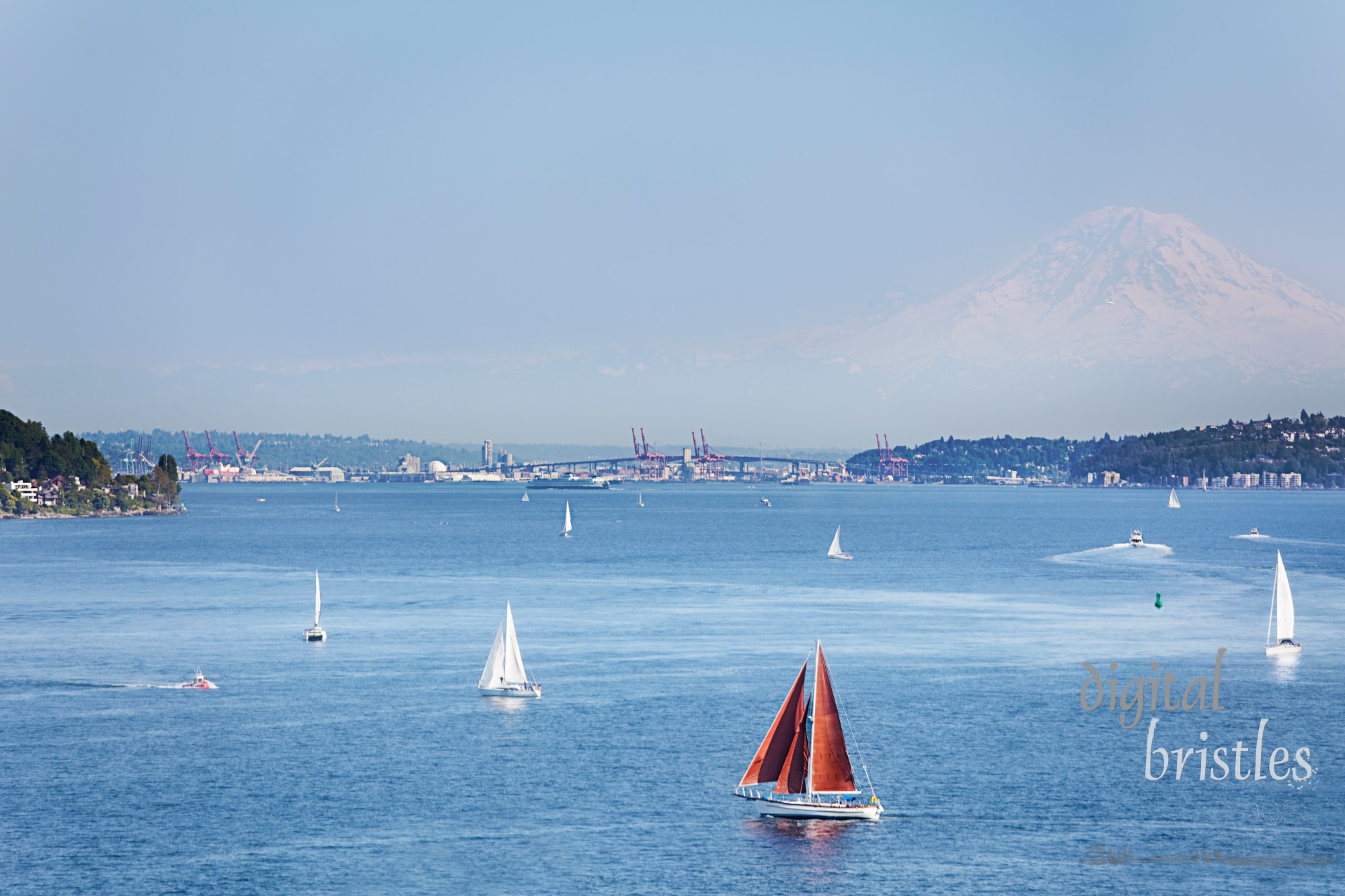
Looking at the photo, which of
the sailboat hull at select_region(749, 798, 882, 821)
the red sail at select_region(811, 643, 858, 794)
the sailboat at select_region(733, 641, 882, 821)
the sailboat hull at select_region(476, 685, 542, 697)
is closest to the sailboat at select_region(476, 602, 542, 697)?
the sailboat hull at select_region(476, 685, 542, 697)

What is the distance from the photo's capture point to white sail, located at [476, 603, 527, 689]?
2662 inches

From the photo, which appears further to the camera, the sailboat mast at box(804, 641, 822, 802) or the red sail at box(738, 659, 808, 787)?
the red sail at box(738, 659, 808, 787)

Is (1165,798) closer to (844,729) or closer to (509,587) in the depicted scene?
(844,729)

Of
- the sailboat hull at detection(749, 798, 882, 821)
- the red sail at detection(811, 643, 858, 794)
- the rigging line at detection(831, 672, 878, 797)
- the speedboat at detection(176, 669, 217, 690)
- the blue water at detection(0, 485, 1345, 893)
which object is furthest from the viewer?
the speedboat at detection(176, 669, 217, 690)

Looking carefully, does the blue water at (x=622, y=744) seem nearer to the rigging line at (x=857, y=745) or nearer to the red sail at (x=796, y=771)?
the rigging line at (x=857, y=745)

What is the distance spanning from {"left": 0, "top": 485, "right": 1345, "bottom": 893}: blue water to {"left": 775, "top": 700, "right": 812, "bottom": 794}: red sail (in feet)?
6.39

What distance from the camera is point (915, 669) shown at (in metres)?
75.4

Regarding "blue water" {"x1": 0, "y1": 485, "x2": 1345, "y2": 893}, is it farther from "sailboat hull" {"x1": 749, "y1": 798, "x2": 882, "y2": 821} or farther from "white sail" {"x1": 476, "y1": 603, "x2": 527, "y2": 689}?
"white sail" {"x1": 476, "y1": 603, "x2": 527, "y2": 689}

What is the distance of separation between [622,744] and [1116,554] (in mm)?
119177

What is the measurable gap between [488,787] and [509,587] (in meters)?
72.9

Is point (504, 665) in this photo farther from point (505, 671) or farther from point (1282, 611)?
point (1282, 611)

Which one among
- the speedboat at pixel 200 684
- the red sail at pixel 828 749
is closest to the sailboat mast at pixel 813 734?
the red sail at pixel 828 749

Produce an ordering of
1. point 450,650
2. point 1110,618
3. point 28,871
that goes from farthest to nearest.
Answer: point 1110,618, point 450,650, point 28,871

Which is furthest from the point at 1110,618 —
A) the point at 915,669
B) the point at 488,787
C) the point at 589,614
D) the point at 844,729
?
the point at 488,787
